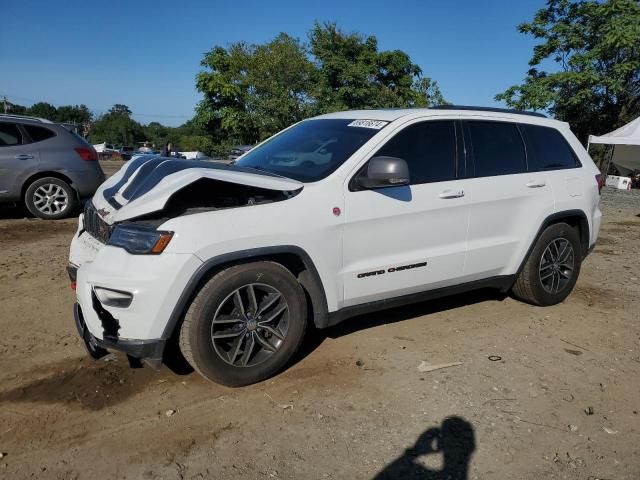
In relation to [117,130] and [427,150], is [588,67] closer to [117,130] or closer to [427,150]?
[427,150]

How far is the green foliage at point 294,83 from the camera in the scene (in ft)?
115

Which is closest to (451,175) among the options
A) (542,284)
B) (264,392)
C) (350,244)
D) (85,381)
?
(350,244)

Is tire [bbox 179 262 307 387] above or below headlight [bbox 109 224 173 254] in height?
below

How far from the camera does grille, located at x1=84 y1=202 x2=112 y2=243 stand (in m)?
3.39

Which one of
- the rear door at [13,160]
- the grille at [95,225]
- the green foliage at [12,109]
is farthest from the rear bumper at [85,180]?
the green foliage at [12,109]

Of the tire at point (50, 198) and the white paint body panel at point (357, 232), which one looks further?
the tire at point (50, 198)

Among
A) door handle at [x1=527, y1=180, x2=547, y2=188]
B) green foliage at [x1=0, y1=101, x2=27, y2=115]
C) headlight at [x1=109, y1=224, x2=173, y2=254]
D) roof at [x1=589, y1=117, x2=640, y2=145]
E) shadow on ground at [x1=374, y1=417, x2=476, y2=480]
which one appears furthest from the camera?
green foliage at [x1=0, y1=101, x2=27, y2=115]

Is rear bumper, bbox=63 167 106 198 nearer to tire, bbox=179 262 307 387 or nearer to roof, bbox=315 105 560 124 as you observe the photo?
roof, bbox=315 105 560 124

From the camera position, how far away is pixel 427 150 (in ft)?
13.3

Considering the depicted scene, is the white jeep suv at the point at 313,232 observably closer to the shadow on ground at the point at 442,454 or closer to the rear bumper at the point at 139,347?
the rear bumper at the point at 139,347

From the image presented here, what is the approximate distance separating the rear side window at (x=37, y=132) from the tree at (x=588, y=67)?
2477 cm

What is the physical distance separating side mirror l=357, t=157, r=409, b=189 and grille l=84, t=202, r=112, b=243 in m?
1.65

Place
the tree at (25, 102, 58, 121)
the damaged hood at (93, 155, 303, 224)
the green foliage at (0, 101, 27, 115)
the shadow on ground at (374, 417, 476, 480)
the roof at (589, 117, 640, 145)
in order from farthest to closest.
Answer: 1. the tree at (25, 102, 58, 121)
2. the green foliage at (0, 101, 27, 115)
3. the roof at (589, 117, 640, 145)
4. the damaged hood at (93, 155, 303, 224)
5. the shadow on ground at (374, 417, 476, 480)

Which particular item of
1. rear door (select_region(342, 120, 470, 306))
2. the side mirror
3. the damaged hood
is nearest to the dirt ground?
rear door (select_region(342, 120, 470, 306))
